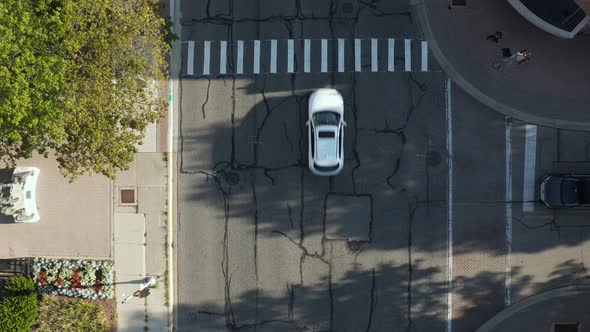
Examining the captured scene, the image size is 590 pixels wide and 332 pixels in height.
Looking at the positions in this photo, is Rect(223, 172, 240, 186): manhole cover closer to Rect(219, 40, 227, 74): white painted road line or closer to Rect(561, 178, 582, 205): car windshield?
Rect(219, 40, 227, 74): white painted road line

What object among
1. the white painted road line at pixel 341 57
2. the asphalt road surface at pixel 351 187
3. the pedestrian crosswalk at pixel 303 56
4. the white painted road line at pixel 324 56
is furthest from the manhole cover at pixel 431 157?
the white painted road line at pixel 324 56

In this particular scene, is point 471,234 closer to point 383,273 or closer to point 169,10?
point 383,273

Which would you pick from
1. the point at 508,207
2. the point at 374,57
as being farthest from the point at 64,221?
the point at 508,207

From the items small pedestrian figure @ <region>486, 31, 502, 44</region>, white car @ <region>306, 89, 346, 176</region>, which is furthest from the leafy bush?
small pedestrian figure @ <region>486, 31, 502, 44</region>

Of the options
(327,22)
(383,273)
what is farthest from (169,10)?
(383,273)

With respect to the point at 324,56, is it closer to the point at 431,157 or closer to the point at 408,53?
the point at 408,53
